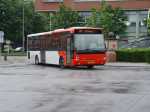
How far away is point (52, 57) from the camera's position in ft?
140

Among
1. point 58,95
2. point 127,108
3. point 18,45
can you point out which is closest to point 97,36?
point 58,95

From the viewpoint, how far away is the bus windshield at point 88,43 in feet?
124

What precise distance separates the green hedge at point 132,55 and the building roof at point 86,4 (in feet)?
98.8

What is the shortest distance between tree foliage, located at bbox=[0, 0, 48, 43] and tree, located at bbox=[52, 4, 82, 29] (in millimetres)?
27325

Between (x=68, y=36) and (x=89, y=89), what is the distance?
18.5m

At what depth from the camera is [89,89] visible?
67.7ft

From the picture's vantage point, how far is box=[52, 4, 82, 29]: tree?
77.1 meters

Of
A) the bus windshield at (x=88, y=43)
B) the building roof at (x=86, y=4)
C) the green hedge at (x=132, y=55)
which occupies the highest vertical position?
the building roof at (x=86, y=4)

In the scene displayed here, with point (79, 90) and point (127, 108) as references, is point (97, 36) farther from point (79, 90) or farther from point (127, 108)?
point (127, 108)

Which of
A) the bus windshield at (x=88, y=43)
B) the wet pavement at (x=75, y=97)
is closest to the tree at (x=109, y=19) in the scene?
the bus windshield at (x=88, y=43)

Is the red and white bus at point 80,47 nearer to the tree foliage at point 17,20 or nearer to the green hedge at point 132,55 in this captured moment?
the green hedge at point 132,55

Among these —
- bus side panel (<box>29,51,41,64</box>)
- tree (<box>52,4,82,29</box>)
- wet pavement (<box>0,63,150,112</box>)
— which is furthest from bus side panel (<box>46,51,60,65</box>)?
tree (<box>52,4,82,29</box>)

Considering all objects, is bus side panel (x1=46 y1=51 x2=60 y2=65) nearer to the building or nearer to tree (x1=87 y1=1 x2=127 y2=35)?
tree (x1=87 y1=1 x2=127 y2=35)

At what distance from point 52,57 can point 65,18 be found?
114 feet
